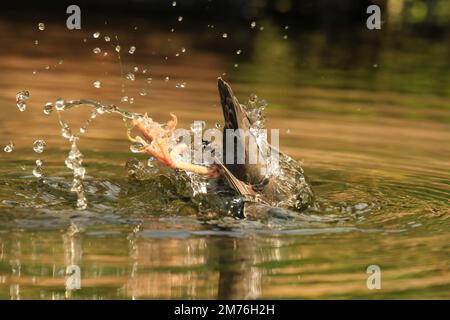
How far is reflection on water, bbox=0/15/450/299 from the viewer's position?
20.2 ft

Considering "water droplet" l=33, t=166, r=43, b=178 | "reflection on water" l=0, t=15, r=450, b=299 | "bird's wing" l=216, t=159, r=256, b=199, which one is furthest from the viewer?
"water droplet" l=33, t=166, r=43, b=178

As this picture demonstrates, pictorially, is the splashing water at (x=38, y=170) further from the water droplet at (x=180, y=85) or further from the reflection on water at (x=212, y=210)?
the water droplet at (x=180, y=85)

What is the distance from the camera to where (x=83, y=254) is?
6.50m

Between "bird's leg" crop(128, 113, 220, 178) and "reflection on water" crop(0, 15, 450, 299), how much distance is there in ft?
1.01

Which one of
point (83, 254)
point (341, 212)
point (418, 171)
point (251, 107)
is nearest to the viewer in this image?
point (83, 254)

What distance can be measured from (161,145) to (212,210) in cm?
53

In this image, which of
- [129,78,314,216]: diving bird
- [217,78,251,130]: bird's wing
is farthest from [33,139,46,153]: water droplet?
[217,78,251,130]: bird's wing

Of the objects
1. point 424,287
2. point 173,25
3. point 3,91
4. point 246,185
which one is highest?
point 173,25

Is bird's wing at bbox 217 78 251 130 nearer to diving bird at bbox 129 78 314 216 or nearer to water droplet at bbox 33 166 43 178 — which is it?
diving bird at bbox 129 78 314 216

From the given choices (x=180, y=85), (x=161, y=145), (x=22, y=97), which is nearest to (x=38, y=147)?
(x=22, y=97)

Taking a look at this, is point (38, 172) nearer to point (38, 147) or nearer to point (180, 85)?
point (38, 147)

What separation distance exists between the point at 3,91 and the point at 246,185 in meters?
5.51

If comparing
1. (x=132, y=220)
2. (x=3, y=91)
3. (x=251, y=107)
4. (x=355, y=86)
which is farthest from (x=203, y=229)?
(x=355, y=86)

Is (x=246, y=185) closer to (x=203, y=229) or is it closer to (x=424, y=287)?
(x=203, y=229)
